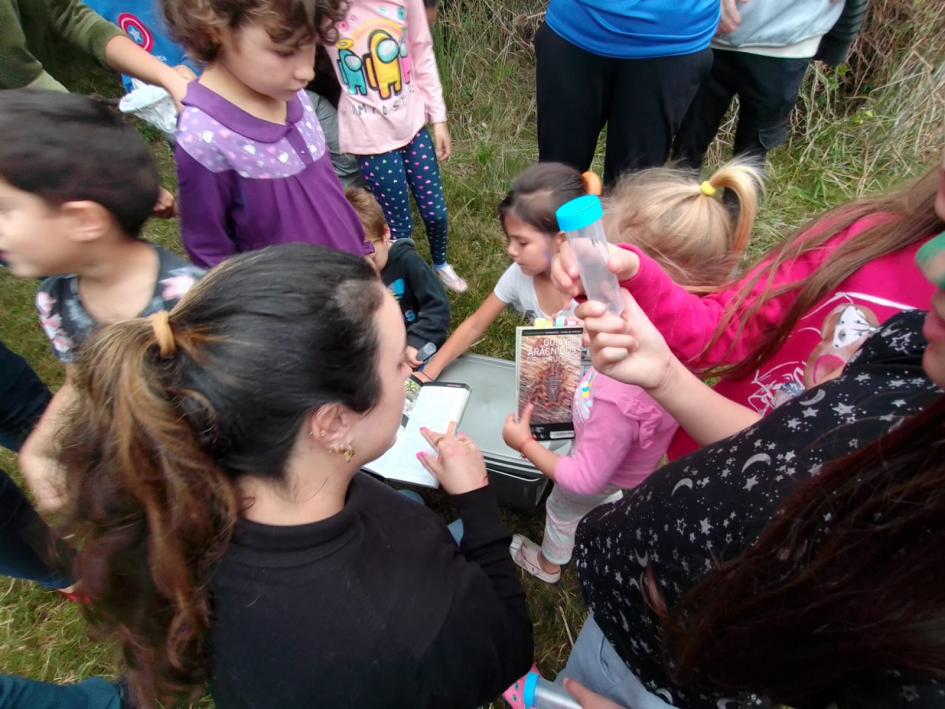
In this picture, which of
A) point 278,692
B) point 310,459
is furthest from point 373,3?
point 278,692

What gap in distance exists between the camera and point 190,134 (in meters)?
1.54

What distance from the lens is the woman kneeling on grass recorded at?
793 millimetres

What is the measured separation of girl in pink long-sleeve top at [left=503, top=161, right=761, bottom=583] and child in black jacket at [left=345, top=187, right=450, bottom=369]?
2.26 ft

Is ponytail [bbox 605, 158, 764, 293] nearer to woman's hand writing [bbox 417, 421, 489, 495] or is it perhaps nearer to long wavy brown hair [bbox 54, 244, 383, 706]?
woman's hand writing [bbox 417, 421, 489, 495]

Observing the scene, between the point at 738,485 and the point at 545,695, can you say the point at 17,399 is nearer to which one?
the point at 545,695

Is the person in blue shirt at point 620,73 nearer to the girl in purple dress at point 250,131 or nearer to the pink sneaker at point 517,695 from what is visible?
the girl in purple dress at point 250,131

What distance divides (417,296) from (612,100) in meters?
1.14

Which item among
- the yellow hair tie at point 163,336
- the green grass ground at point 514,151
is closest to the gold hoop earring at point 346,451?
the yellow hair tie at point 163,336

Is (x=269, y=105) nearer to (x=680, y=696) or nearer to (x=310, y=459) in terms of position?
(x=310, y=459)

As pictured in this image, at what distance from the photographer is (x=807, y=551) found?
0.59m

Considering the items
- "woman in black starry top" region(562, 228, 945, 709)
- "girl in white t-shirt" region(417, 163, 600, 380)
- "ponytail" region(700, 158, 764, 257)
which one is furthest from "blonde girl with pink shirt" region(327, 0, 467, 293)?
"woman in black starry top" region(562, 228, 945, 709)

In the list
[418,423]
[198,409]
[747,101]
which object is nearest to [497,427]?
[418,423]

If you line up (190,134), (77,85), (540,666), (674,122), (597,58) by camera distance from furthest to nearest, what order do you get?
(77,85) → (674,122) → (597,58) → (540,666) → (190,134)

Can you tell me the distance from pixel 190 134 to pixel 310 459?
45.2 inches
